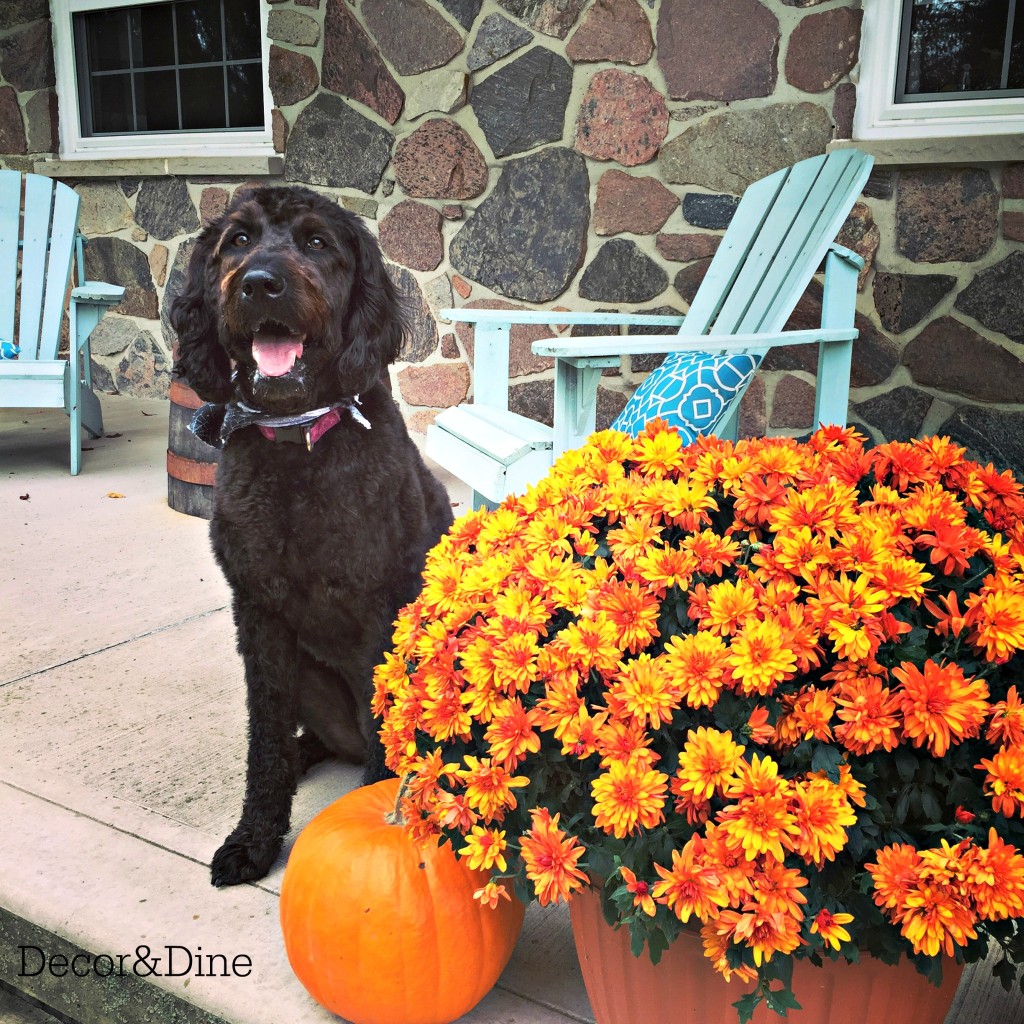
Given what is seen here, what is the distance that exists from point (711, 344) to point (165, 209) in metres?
4.19

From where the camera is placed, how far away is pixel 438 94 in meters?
4.66

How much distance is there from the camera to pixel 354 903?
1405 millimetres

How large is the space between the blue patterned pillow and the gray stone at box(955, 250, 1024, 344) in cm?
176

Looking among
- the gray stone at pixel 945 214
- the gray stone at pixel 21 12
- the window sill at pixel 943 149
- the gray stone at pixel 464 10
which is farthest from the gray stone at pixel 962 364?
the gray stone at pixel 21 12

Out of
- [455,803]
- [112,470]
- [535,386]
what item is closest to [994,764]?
[455,803]

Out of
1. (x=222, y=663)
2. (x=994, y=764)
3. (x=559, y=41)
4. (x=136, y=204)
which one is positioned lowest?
(x=222, y=663)

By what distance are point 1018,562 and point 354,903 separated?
967 mm

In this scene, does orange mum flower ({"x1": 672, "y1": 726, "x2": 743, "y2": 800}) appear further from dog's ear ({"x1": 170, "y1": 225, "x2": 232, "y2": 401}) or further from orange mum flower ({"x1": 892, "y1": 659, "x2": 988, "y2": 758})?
dog's ear ({"x1": 170, "y1": 225, "x2": 232, "y2": 401})

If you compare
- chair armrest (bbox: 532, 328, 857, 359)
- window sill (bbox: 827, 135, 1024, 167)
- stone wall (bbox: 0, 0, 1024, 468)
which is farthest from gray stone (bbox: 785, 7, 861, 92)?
chair armrest (bbox: 532, 328, 857, 359)

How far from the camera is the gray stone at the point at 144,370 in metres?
6.04

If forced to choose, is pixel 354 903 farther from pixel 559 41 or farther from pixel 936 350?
pixel 559 41

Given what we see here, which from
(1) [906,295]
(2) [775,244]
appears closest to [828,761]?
(2) [775,244]

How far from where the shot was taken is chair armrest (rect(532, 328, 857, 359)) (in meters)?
2.26

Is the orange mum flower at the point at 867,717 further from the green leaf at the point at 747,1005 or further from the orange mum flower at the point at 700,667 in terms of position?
the green leaf at the point at 747,1005
